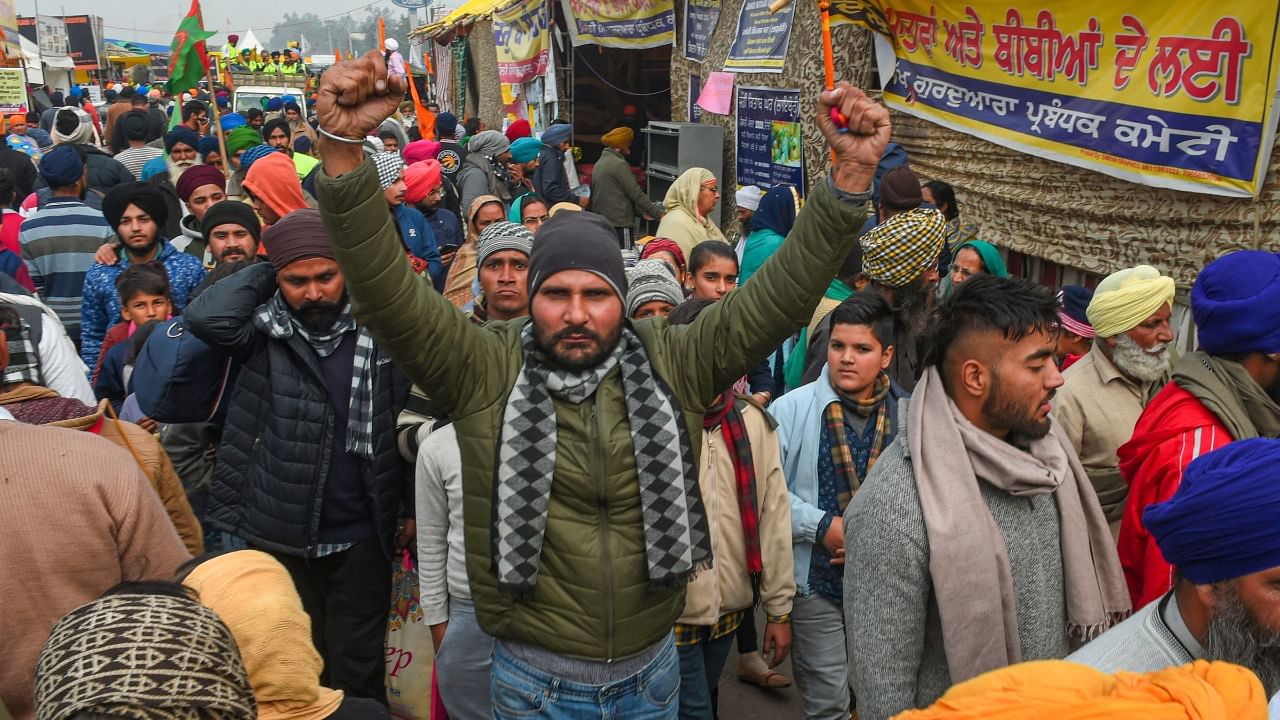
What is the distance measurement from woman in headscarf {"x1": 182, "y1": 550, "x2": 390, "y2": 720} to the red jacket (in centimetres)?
204

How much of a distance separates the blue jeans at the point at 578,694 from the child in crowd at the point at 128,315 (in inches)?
116

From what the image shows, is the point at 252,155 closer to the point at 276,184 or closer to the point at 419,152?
the point at 419,152

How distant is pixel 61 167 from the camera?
6742 mm

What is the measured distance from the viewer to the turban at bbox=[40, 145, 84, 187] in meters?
6.73

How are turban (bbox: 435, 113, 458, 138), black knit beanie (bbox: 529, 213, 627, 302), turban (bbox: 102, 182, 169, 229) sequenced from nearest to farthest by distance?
black knit beanie (bbox: 529, 213, 627, 302) → turban (bbox: 102, 182, 169, 229) → turban (bbox: 435, 113, 458, 138)

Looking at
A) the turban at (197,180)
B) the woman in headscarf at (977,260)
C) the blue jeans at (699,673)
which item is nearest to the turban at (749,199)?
the woman in headscarf at (977,260)

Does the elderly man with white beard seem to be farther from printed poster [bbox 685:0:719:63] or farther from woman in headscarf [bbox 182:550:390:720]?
printed poster [bbox 685:0:719:63]

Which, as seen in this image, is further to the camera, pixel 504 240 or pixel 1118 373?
pixel 504 240

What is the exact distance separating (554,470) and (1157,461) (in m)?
1.67

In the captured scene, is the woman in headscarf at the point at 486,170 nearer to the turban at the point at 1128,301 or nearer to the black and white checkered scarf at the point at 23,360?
the black and white checkered scarf at the point at 23,360

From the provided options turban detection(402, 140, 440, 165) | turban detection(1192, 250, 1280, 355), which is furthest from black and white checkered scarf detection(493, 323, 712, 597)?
turban detection(402, 140, 440, 165)

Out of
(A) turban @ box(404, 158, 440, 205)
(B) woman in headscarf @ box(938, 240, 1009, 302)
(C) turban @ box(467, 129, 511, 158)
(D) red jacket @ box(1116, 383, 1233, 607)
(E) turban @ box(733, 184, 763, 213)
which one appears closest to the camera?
(D) red jacket @ box(1116, 383, 1233, 607)

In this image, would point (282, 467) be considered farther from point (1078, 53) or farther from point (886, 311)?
point (1078, 53)

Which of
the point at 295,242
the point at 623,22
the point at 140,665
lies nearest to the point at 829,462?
the point at 295,242
